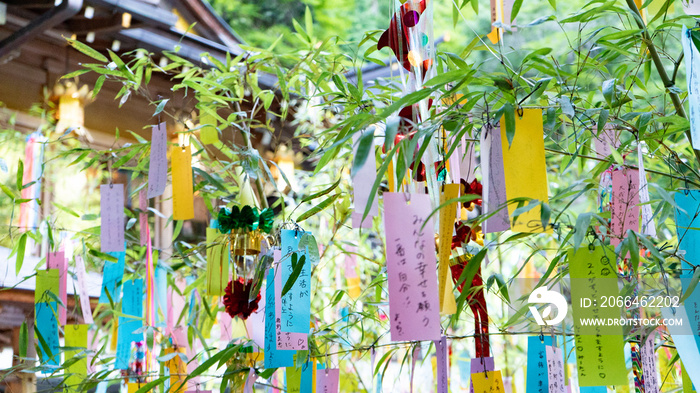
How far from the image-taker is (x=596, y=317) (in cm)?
91

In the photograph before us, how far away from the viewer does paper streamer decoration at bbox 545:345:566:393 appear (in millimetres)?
1059

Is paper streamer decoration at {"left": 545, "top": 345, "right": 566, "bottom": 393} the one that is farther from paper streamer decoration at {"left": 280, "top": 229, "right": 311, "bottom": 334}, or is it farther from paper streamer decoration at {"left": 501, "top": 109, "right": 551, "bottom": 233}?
paper streamer decoration at {"left": 280, "top": 229, "right": 311, "bottom": 334}

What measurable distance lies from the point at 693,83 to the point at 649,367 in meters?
0.47

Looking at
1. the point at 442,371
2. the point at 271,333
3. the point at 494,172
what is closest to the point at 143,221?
the point at 271,333

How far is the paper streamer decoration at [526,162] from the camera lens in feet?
2.88

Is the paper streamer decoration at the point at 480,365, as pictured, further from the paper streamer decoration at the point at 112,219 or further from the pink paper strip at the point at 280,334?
the paper streamer decoration at the point at 112,219

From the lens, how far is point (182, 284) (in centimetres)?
200

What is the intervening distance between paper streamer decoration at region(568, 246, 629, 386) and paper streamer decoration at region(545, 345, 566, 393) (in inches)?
5.0

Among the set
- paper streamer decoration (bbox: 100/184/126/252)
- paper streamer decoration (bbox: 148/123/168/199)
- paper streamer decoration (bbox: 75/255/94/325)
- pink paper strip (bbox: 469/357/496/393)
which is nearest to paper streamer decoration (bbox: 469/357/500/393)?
pink paper strip (bbox: 469/357/496/393)

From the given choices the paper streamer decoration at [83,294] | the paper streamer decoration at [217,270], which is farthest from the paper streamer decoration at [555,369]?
the paper streamer decoration at [83,294]

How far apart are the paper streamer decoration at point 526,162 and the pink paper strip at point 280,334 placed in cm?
41

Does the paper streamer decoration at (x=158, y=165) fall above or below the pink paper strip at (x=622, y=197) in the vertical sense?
above

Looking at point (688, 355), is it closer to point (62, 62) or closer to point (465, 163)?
point (465, 163)

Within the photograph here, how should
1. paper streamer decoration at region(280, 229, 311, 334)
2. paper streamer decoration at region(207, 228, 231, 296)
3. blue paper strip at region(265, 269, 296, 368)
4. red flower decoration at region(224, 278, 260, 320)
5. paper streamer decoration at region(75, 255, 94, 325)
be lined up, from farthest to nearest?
paper streamer decoration at region(75, 255, 94, 325), paper streamer decoration at region(207, 228, 231, 296), red flower decoration at region(224, 278, 260, 320), blue paper strip at region(265, 269, 296, 368), paper streamer decoration at region(280, 229, 311, 334)
